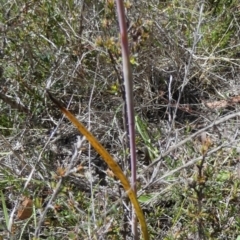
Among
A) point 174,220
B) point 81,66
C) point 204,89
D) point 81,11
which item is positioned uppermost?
point 81,11

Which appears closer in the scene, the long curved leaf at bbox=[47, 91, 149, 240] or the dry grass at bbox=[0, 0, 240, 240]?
the long curved leaf at bbox=[47, 91, 149, 240]

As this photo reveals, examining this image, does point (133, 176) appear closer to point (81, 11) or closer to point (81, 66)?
point (81, 66)

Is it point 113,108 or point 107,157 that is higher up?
point 107,157

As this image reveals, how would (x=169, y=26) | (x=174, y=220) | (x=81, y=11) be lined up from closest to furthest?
(x=174, y=220)
(x=81, y=11)
(x=169, y=26)

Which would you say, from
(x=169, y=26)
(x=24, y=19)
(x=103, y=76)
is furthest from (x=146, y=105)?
(x=24, y=19)

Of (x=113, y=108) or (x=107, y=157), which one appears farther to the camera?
(x=113, y=108)

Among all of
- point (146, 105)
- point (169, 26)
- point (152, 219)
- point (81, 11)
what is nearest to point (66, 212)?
point (152, 219)

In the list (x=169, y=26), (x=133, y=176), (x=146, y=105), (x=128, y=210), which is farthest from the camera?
(x=169, y=26)

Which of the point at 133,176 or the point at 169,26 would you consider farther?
the point at 169,26

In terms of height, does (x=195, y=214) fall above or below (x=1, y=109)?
below

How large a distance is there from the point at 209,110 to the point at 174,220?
1.85 ft

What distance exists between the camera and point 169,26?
92.9 inches

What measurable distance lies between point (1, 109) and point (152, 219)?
733 mm

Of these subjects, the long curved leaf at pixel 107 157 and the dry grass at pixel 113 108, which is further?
the dry grass at pixel 113 108
